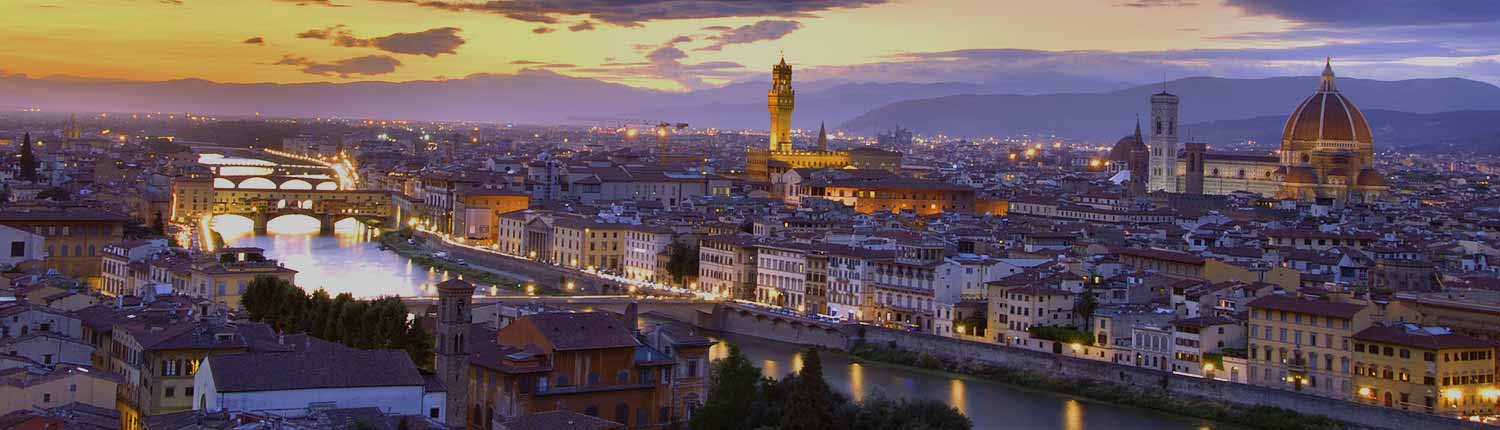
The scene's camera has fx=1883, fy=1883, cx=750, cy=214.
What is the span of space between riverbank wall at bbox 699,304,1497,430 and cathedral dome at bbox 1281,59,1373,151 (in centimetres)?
2693

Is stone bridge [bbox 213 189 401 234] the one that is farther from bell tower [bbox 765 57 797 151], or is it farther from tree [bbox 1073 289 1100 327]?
tree [bbox 1073 289 1100 327]

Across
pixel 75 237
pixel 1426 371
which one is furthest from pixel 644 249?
pixel 1426 371

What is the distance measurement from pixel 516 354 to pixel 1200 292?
901 cm

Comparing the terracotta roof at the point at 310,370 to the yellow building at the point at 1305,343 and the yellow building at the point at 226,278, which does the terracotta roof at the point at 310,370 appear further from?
the yellow building at the point at 1305,343

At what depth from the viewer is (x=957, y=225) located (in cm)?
3219

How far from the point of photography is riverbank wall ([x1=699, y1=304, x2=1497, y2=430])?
1644 centimetres

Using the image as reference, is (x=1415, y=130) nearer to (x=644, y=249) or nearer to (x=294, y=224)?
(x=294, y=224)

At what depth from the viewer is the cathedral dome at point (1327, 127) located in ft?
155

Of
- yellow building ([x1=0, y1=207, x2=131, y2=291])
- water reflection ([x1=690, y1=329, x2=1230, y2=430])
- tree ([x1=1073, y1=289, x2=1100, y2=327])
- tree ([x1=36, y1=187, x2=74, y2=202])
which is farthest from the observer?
tree ([x1=36, y1=187, x2=74, y2=202])

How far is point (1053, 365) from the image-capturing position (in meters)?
19.8

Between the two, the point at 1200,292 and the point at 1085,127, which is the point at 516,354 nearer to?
the point at 1200,292

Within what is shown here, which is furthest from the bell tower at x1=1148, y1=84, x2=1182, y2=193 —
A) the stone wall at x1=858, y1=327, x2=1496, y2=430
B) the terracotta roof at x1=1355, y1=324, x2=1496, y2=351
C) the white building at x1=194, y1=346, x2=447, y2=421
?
the white building at x1=194, y1=346, x2=447, y2=421

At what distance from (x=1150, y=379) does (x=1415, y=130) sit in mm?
123237

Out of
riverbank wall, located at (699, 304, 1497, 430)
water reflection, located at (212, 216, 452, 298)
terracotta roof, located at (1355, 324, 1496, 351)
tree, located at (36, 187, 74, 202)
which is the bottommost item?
riverbank wall, located at (699, 304, 1497, 430)
